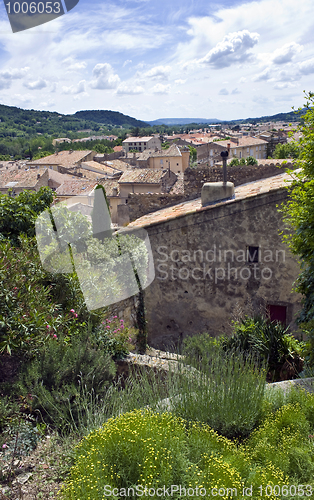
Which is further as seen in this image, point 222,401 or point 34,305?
point 34,305

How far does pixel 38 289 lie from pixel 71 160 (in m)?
80.2

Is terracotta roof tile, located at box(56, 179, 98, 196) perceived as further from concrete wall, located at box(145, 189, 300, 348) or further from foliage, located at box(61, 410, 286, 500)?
foliage, located at box(61, 410, 286, 500)

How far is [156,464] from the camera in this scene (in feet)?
8.01

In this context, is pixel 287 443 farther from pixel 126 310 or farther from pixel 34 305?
pixel 126 310

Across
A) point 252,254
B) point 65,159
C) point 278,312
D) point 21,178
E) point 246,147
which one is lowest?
point 21,178

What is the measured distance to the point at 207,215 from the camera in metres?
9.06

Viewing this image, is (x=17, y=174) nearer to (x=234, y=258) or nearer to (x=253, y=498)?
(x=234, y=258)

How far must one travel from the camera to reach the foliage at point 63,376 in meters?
4.31

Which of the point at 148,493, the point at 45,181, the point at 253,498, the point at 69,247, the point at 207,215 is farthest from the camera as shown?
the point at 45,181

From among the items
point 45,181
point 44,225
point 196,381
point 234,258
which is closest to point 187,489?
point 196,381

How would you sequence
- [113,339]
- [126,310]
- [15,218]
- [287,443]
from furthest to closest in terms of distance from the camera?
[15,218], [126,310], [113,339], [287,443]

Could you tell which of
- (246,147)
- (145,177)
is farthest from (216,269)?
(246,147)

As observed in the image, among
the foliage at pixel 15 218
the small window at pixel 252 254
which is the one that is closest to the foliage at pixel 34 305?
the foliage at pixel 15 218

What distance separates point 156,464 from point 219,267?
278 inches
